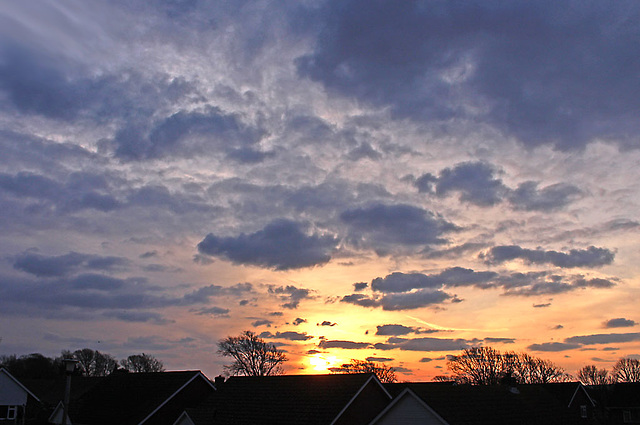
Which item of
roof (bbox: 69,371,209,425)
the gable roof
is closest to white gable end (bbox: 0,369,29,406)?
roof (bbox: 69,371,209,425)

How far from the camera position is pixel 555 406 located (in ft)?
134

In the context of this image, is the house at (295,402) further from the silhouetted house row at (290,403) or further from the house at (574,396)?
the house at (574,396)

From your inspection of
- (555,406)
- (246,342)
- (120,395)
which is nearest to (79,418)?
(120,395)

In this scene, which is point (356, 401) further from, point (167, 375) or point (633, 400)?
point (633, 400)

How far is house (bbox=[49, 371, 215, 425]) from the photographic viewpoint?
45.1m

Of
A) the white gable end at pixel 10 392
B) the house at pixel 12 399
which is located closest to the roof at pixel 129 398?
the house at pixel 12 399

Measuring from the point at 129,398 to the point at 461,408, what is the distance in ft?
102

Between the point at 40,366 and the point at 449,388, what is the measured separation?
122749mm

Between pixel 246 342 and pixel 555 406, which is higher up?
pixel 246 342

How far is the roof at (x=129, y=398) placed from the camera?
4578cm

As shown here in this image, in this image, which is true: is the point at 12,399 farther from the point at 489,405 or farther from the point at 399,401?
the point at 489,405

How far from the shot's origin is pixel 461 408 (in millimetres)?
33844

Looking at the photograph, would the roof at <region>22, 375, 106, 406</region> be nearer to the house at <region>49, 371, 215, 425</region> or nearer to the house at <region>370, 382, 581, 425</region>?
the house at <region>49, 371, 215, 425</region>

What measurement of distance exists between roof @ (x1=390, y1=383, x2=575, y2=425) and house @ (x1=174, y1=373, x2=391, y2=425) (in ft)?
11.7
